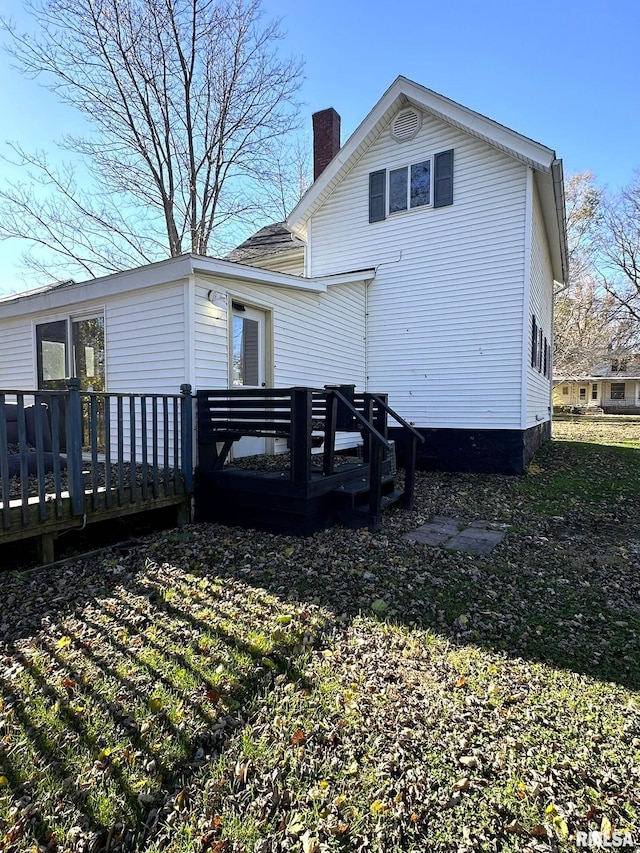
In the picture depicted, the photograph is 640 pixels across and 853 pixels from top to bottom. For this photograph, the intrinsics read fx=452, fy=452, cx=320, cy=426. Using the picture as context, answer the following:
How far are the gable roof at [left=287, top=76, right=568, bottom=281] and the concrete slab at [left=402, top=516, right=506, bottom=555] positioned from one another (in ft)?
21.3

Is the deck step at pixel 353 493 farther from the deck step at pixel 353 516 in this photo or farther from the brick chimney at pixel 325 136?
the brick chimney at pixel 325 136

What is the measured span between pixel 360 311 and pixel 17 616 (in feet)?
27.4

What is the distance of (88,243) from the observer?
15344 mm

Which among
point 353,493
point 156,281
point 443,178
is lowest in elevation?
point 353,493

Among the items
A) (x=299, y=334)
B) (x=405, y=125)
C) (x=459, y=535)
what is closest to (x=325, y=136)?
(x=405, y=125)

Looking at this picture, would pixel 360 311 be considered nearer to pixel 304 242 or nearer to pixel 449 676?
pixel 304 242

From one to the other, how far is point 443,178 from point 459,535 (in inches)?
293

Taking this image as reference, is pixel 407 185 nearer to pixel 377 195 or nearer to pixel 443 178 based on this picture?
pixel 377 195

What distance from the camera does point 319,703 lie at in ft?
7.39

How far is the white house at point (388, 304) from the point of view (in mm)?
6340

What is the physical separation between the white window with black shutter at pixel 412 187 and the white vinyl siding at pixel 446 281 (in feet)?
0.44

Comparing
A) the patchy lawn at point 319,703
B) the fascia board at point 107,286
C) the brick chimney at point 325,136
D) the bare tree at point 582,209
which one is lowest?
the patchy lawn at point 319,703

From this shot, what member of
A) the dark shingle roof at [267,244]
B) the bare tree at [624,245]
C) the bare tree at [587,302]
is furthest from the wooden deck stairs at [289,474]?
the bare tree at [624,245]

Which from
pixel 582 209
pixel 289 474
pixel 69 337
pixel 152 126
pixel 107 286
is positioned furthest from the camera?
pixel 582 209
